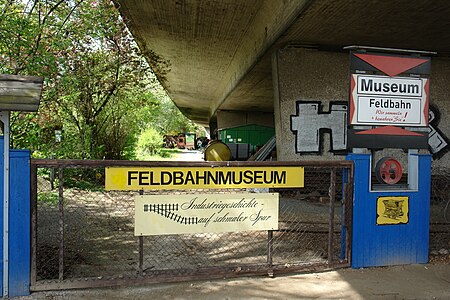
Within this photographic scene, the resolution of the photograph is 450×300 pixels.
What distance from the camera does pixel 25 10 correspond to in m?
7.55

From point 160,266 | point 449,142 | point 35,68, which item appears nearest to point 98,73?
point 35,68

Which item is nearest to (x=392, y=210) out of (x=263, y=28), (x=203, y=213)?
(x=203, y=213)

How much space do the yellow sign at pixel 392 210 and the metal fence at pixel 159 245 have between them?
1.43ft

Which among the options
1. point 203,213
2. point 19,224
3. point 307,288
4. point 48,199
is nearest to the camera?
point 19,224

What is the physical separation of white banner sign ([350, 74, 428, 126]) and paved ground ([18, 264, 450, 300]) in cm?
190

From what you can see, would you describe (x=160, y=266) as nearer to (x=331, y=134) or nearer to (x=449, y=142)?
(x=331, y=134)

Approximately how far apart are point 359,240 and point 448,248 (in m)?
2.02

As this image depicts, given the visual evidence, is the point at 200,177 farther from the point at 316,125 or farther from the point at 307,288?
the point at 316,125

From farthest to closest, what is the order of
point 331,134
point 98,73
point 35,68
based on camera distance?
point 98,73, point 331,134, point 35,68

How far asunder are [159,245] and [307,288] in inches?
104

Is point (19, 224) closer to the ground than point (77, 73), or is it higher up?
closer to the ground

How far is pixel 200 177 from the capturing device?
4.25 m

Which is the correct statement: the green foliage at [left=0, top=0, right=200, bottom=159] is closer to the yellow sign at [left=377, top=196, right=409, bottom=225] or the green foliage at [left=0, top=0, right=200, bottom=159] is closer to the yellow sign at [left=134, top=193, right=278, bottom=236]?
the yellow sign at [left=134, top=193, right=278, bottom=236]

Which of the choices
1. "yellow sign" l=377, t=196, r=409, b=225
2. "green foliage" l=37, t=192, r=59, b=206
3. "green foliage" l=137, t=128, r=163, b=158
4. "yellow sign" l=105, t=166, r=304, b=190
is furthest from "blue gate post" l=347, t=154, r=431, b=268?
"green foliage" l=137, t=128, r=163, b=158
